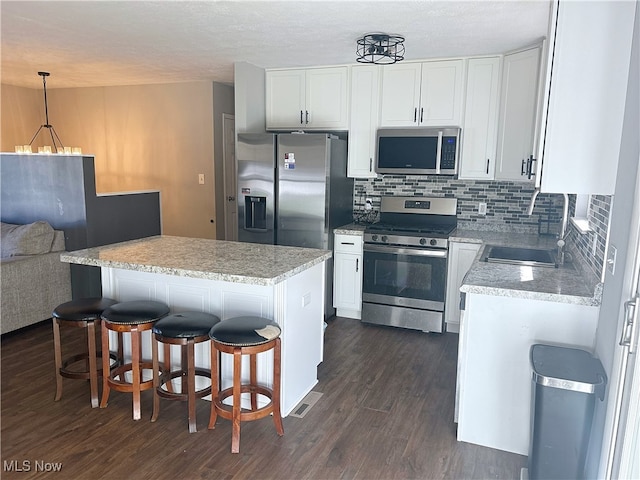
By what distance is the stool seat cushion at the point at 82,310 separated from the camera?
2.69 m

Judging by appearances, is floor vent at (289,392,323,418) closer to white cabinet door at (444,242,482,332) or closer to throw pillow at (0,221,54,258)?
white cabinet door at (444,242,482,332)

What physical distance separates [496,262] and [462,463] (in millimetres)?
1262

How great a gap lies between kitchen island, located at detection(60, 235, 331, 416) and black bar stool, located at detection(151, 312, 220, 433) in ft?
0.48

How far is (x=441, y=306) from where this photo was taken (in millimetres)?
4098

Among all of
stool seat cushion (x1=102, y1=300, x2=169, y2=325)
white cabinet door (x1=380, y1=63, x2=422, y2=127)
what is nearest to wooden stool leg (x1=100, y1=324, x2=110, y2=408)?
stool seat cushion (x1=102, y1=300, x2=169, y2=325)

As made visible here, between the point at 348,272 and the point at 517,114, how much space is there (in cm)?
195

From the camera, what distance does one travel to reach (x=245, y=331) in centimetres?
235

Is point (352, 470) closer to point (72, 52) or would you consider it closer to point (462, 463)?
point (462, 463)

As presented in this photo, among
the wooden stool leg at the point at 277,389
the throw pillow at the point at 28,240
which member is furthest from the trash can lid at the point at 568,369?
the throw pillow at the point at 28,240

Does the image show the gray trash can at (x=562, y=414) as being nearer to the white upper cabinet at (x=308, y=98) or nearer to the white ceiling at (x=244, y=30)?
the white ceiling at (x=244, y=30)

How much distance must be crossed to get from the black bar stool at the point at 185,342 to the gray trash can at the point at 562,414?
1.61m

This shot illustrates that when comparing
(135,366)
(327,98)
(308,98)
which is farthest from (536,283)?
(308,98)

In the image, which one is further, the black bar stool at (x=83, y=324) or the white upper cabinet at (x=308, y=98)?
the white upper cabinet at (x=308, y=98)

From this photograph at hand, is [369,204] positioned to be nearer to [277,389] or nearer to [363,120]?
[363,120]
